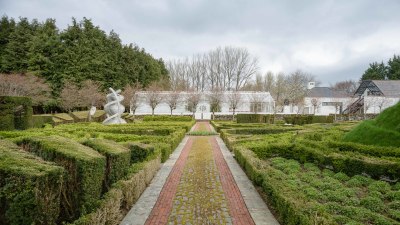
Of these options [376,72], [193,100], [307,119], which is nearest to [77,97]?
[193,100]

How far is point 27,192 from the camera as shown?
4.10 metres

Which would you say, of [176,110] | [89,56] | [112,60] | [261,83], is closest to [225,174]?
[176,110]

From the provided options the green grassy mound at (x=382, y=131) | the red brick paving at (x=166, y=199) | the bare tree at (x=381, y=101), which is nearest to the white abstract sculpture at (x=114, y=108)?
the red brick paving at (x=166, y=199)

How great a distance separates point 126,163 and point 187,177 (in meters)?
2.18

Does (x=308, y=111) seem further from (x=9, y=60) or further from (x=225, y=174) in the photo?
(x=9, y=60)

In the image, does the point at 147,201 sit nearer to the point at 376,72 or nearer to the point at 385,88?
the point at 385,88

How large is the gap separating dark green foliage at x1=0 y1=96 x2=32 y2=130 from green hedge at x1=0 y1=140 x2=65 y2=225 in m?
18.4

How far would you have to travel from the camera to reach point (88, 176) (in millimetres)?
5578

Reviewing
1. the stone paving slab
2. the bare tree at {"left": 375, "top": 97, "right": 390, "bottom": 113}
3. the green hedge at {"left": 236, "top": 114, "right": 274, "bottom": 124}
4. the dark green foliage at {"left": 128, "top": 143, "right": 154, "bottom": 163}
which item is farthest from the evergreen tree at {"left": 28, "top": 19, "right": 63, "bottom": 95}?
the bare tree at {"left": 375, "top": 97, "right": 390, "bottom": 113}

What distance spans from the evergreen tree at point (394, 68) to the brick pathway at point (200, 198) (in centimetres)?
6507

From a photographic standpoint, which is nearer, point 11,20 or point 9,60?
point 9,60

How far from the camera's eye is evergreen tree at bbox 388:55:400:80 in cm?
6080

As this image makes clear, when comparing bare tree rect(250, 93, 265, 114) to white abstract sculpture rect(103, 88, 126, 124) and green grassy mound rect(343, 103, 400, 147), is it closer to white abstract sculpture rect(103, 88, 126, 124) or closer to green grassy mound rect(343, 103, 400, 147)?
white abstract sculpture rect(103, 88, 126, 124)

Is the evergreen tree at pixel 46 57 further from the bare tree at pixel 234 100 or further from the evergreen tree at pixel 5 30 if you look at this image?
the bare tree at pixel 234 100
